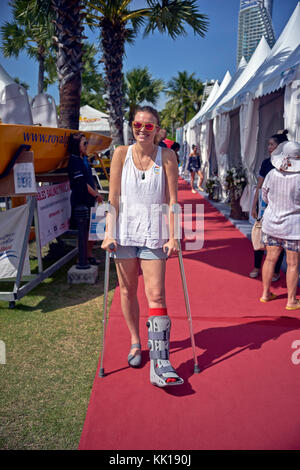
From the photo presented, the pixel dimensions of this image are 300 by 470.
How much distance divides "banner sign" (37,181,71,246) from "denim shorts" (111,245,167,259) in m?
2.72

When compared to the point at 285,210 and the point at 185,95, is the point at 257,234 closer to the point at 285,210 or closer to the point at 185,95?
the point at 285,210

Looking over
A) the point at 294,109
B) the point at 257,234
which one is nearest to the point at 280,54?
the point at 294,109

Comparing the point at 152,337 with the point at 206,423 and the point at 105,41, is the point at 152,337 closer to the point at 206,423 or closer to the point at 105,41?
the point at 206,423

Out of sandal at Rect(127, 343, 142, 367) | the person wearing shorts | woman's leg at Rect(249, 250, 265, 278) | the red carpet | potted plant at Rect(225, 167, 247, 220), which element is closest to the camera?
the red carpet

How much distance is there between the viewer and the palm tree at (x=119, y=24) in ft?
40.7

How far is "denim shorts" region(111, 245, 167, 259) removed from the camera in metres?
2.76

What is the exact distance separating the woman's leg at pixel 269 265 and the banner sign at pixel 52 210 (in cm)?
312

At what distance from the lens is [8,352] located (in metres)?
3.39

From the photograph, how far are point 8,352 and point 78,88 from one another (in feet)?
23.7

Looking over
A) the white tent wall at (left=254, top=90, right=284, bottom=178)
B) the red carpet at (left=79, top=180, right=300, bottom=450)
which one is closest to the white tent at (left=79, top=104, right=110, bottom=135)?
the white tent wall at (left=254, top=90, right=284, bottom=178)

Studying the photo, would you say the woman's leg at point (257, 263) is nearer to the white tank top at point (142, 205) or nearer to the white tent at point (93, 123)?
the white tank top at point (142, 205)

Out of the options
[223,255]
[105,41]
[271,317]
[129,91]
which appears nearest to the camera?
[271,317]

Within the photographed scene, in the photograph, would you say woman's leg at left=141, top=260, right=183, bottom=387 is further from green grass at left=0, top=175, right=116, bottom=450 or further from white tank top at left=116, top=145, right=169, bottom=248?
green grass at left=0, top=175, right=116, bottom=450
